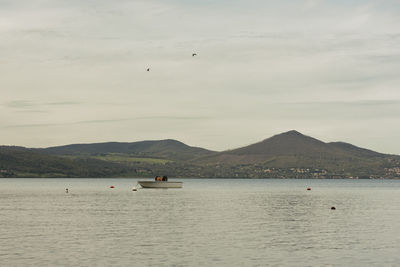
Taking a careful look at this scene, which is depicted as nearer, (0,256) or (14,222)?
(0,256)

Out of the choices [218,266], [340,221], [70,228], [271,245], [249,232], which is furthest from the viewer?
[340,221]

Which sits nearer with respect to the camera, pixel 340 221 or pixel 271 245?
pixel 271 245

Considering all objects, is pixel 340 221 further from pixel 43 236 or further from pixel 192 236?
pixel 43 236

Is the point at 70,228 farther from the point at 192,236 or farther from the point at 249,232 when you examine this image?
the point at 249,232

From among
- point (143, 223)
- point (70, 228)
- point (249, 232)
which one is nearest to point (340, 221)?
point (249, 232)

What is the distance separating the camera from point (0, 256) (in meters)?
49.5

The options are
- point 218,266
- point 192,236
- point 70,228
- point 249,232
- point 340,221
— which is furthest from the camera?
point 340,221

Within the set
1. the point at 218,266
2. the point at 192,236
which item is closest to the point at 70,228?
the point at 192,236

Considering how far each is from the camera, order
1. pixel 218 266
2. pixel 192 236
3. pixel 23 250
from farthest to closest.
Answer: pixel 192 236 < pixel 23 250 < pixel 218 266

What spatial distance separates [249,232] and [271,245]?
1186 cm

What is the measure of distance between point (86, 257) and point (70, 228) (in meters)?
25.5

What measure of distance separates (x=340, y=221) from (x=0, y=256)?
5376 cm

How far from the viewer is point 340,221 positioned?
3423 inches

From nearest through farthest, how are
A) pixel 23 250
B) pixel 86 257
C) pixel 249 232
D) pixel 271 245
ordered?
pixel 86 257 → pixel 23 250 → pixel 271 245 → pixel 249 232
